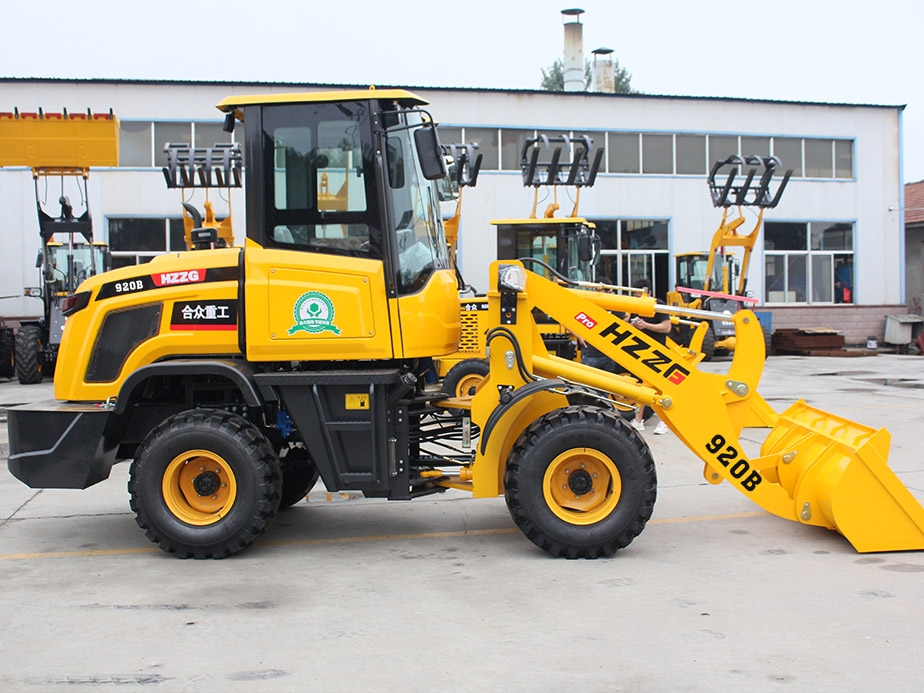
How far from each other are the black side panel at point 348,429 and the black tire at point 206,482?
11.8 inches

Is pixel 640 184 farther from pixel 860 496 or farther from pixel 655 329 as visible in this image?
pixel 860 496

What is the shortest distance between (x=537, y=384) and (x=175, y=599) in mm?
2547

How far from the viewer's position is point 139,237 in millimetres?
25859

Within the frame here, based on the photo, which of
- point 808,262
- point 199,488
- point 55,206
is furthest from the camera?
point 808,262

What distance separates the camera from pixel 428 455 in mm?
6777

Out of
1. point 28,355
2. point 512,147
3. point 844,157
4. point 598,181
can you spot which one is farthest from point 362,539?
point 844,157

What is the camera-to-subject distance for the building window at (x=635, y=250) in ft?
93.5

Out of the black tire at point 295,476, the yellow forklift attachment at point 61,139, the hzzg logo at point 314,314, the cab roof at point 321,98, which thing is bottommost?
the black tire at point 295,476

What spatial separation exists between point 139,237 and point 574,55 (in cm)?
1767

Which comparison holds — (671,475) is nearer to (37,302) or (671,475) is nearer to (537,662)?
(537,662)

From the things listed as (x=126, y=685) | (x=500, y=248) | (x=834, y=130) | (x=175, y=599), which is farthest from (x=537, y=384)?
(x=834, y=130)

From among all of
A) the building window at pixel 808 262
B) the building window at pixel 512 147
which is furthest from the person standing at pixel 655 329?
the building window at pixel 808 262

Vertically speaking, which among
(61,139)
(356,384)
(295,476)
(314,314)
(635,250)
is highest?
(61,139)

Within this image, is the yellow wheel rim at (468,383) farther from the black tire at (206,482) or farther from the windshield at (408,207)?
the black tire at (206,482)
